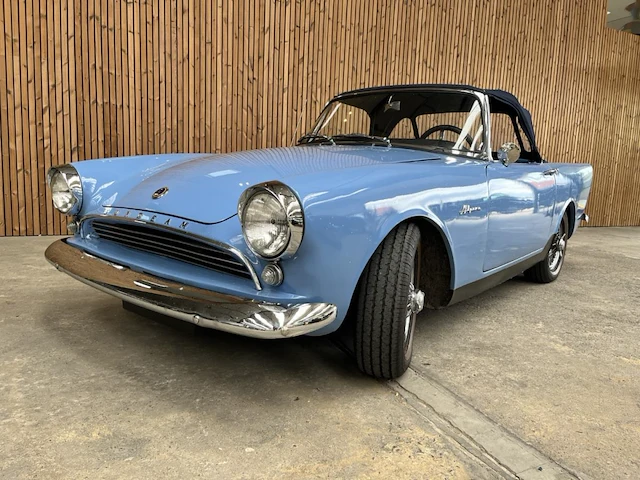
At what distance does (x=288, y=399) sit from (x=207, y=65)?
13.9 ft

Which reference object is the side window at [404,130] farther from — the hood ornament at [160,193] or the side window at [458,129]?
the hood ornament at [160,193]

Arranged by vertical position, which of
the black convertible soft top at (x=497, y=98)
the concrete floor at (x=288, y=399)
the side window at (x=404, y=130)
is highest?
Result: the black convertible soft top at (x=497, y=98)

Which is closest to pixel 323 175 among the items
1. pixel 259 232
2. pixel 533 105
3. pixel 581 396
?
pixel 259 232

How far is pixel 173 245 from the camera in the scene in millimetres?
1887

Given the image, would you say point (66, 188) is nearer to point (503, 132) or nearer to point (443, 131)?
point (443, 131)

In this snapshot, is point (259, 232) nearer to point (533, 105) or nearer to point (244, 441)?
point (244, 441)

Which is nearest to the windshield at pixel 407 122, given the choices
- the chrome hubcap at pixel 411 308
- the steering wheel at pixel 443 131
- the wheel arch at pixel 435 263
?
the steering wheel at pixel 443 131

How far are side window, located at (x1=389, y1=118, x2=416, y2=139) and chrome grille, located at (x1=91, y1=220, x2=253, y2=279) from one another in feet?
4.86

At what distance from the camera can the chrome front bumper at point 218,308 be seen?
1.53 metres

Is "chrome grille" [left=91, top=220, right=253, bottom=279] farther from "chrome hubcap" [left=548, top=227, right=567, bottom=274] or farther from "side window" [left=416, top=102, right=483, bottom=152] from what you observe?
"chrome hubcap" [left=548, top=227, right=567, bottom=274]

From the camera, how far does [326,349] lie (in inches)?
89.7

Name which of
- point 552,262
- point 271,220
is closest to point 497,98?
point 552,262

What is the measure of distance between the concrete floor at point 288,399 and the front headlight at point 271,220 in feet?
1.62

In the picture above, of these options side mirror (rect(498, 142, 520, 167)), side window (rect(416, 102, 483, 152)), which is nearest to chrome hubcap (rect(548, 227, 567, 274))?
side mirror (rect(498, 142, 520, 167))
